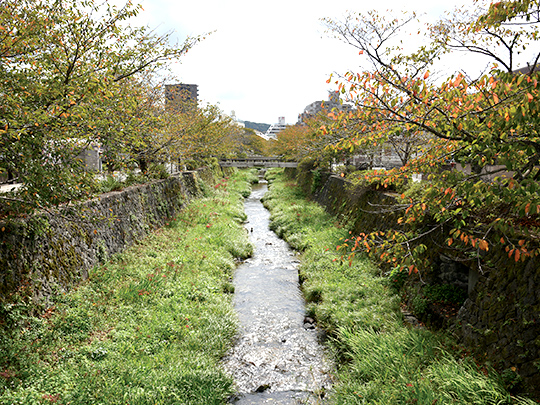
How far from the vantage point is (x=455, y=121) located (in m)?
3.55

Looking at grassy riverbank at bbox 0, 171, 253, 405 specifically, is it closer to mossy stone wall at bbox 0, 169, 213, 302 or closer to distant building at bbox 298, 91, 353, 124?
mossy stone wall at bbox 0, 169, 213, 302

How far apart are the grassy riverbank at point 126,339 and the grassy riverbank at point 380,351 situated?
2519 millimetres

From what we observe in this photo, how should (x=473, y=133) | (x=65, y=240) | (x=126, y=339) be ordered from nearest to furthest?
(x=473, y=133) < (x=126, y=339) < (x=65, y=240)

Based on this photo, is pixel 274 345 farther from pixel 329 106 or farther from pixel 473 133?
pixel 329 106

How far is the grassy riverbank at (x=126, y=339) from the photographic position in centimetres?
496

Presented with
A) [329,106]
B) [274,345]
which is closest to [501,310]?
[274,345]

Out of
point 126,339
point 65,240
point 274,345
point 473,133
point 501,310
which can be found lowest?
point 274,345

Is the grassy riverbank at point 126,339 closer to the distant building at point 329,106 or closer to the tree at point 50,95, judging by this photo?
the tree at point 50,95

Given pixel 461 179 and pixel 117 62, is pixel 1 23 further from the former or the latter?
pixel 461 179

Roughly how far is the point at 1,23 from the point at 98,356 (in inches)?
234

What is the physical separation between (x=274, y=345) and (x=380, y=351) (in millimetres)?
2587

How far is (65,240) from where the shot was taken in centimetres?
759

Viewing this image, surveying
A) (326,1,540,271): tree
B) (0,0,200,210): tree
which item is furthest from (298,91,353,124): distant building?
(0,0,200,210): tree

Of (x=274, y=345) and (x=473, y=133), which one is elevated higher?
(x=473, y=133)
